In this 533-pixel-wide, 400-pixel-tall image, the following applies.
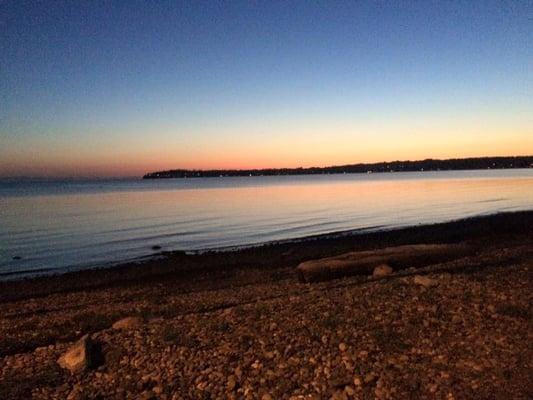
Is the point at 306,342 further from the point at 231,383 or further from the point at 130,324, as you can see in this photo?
the point at 130,324

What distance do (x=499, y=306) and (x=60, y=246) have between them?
28682 millimetres

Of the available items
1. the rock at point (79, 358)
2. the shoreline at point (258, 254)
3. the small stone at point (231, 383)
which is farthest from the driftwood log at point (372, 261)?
the rock at point (79, 358)

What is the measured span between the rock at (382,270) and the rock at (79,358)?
888 cm

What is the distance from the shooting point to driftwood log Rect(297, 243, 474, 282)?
14602 mm

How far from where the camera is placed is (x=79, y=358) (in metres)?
7.58

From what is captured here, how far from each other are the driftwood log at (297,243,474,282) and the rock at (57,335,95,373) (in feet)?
26.9

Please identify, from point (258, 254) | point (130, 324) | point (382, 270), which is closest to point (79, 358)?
point (130, 324)

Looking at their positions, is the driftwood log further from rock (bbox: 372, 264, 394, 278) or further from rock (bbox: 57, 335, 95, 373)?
rock (bbox: 57, 335, 95, 373)

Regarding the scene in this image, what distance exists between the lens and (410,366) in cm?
671

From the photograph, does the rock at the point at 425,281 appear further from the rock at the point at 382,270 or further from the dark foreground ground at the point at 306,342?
the rock at the point at 382,270

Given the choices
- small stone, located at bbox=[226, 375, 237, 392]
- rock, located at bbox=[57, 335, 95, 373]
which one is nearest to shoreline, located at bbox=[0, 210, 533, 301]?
rock, located at bbox=[57, 335, 95, 373]

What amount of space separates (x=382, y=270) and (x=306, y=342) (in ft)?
23.1

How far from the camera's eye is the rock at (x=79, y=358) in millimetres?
7492

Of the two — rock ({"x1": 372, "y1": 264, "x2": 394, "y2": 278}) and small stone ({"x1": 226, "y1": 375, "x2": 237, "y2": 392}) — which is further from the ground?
small stone ({"x1": 226, "y1": 375, "x2": 237, "y2": 392})
